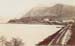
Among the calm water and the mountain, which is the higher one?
the mountain

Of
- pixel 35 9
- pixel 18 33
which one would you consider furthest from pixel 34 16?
pixel 18 33

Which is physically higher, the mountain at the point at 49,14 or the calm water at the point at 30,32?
the mountain at the point at 49,14

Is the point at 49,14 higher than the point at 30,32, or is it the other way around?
the point at 49,14

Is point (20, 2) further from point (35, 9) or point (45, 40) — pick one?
point (45, 40)
